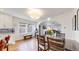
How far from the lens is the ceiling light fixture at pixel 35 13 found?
1542 mm

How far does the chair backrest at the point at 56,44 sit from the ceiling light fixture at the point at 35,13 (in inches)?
17.6

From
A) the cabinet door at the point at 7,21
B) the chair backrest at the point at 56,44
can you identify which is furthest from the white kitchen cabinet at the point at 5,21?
the chair backrest at the point at 56,44

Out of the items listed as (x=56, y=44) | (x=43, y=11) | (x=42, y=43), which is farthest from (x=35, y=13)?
(x=56, y=44)

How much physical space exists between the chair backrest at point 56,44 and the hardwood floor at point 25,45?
0.89 feet

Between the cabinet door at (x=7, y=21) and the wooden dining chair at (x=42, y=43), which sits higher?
the cabinet door at (x=7, y=21)

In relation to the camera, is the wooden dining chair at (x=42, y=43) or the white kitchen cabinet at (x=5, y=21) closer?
the white kitchen cabinet at (x=5, y=21)

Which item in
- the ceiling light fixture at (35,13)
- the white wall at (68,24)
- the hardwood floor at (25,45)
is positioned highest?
the ceiling light fixture at (35,13)

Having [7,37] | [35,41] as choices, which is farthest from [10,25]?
[35,41]

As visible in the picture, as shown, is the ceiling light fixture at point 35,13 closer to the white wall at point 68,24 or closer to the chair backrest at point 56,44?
the white wall at point 68,24

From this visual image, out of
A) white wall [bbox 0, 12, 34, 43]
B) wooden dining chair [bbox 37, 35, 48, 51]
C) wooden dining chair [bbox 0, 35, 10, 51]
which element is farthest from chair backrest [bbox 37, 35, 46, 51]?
wooden dining chair [bbox 0, 35, 10, 51]

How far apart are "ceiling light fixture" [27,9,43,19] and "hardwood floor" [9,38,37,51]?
411mm

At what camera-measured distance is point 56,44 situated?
162 cm
